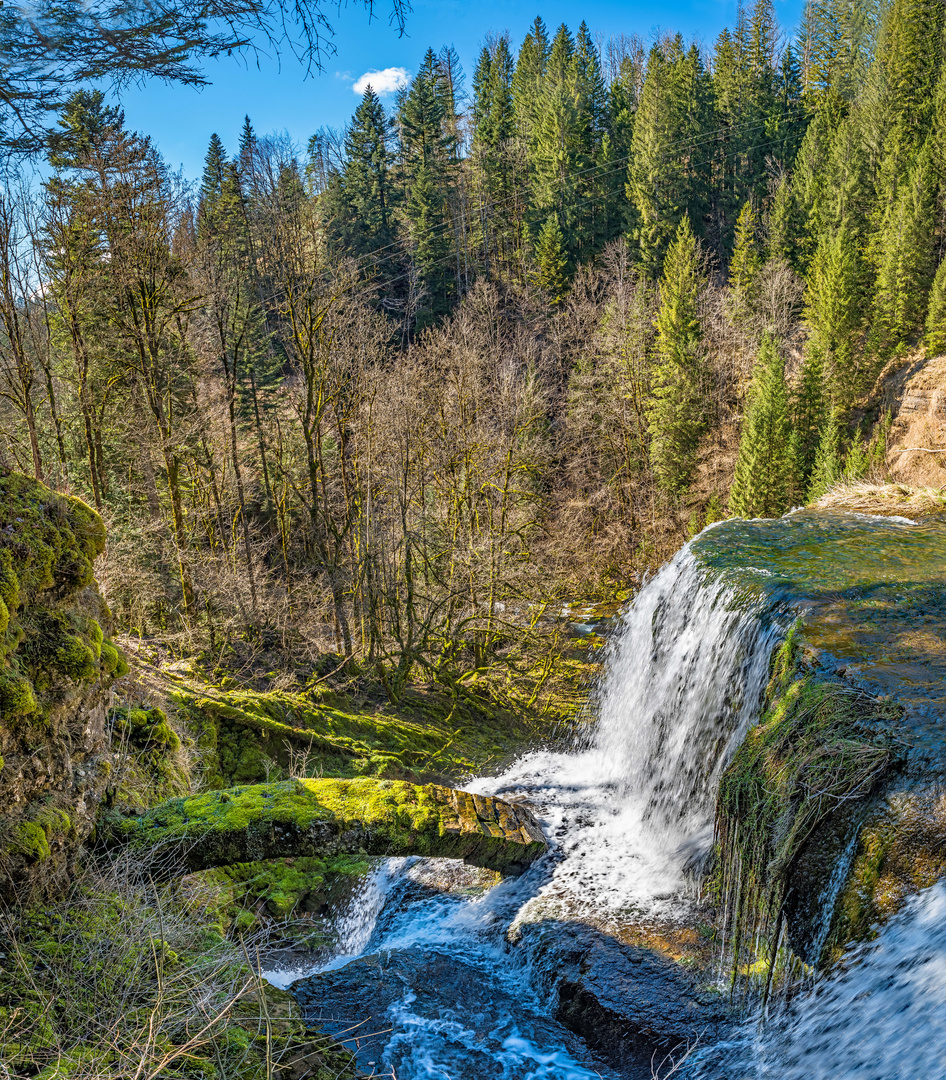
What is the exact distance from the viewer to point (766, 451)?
2477 centimetres

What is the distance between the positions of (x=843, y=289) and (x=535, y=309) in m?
14.8

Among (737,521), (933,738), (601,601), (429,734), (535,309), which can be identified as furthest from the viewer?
(535,309)

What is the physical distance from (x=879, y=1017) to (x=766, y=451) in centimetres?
2377

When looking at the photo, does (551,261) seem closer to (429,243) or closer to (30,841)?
(429,243)

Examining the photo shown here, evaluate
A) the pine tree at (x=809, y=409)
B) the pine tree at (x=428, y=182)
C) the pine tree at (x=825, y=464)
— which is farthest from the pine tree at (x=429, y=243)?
the pine tree at (x=825, y=464)

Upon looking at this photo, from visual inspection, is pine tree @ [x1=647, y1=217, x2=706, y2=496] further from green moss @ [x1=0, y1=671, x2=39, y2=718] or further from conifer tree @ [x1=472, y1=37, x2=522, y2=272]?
green moss @ [x1=0, y1=671, x2=39, y2=718]

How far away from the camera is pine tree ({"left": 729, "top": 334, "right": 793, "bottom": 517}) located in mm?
24656

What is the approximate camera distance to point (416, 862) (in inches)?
320

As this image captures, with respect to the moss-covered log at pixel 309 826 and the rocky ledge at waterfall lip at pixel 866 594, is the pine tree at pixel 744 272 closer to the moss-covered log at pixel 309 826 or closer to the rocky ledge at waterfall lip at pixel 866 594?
the rocky ledge at waterfall lip at pixel 866 594

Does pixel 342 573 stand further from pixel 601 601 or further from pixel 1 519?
pixel 1 519

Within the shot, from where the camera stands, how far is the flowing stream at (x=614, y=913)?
12.1 ft

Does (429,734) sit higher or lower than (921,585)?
lower

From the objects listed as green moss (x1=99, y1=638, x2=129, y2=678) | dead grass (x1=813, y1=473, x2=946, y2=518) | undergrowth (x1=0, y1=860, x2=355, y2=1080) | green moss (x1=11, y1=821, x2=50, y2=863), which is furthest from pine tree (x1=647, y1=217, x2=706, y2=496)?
green moss (x1=11, y1=821, x2=50, y2=863)

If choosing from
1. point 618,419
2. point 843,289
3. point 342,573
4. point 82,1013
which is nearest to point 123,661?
point 82,1013
